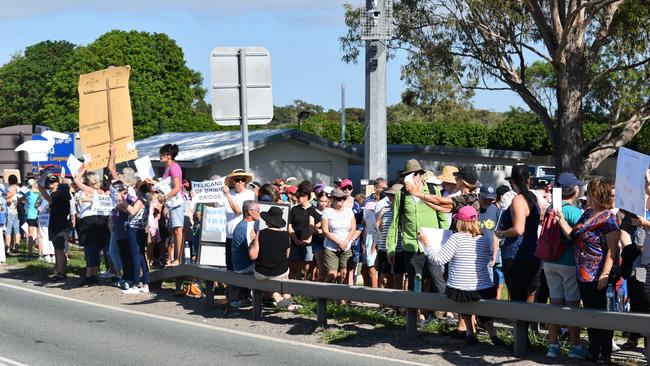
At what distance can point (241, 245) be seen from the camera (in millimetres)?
12992

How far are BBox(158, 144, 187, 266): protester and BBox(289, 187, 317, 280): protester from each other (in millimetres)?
2000

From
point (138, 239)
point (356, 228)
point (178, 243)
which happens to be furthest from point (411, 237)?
point (178, 243)

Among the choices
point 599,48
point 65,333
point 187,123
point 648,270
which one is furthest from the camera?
point 187,123

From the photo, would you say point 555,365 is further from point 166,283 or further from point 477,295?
point 166,283

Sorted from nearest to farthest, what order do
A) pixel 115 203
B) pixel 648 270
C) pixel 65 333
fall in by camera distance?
pixel 648 270 → pixel 65 333 → pixel 115 203

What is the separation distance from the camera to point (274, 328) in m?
12.2

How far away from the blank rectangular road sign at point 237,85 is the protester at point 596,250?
6011 mm

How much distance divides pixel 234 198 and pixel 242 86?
166cm

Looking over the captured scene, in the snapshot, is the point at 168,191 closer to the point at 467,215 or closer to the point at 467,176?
the point at 467,176

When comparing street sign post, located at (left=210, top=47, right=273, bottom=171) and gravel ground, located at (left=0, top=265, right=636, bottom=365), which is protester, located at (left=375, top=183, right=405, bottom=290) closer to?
gravel ground, located at (left=0, top=265, right=636, bottom=365)

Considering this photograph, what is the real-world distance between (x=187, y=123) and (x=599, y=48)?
51.6 metres

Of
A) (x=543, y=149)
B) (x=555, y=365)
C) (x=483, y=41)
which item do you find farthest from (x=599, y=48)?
(x=543, y=149)

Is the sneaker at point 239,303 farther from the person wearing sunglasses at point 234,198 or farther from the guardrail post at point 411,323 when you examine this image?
the guardrail post at point 411,323

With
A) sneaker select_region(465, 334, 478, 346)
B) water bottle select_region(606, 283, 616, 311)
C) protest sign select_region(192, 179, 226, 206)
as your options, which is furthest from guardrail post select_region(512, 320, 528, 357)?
protest sign select_region(192, 179, 226, 206)
